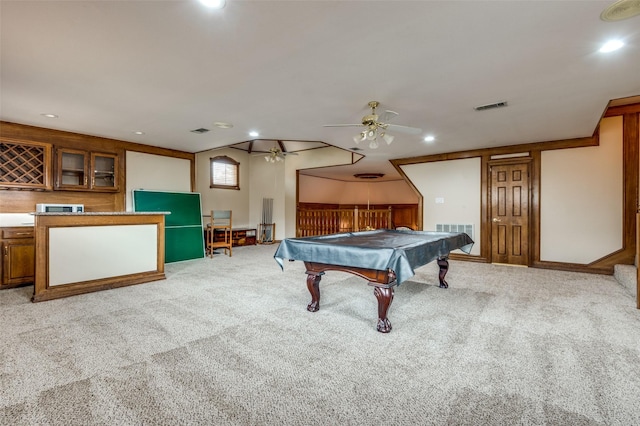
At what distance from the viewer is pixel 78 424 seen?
1495 millimetres

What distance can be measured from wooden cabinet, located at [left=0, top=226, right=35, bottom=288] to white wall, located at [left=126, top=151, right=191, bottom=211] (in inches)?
66.9

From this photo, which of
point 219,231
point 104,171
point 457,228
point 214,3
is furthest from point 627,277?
point 104,171

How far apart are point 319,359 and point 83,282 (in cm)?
348

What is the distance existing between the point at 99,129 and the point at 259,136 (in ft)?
8.45

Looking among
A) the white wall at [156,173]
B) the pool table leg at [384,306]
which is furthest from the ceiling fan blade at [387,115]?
the white wall at [156,173]

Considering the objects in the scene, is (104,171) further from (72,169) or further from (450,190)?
(450,190)

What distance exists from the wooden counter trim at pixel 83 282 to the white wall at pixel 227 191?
3631mm

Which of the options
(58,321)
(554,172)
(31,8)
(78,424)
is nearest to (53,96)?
(31,8)

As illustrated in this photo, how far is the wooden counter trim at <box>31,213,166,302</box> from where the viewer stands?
140 inches

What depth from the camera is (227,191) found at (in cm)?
884

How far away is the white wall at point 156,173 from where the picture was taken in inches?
234

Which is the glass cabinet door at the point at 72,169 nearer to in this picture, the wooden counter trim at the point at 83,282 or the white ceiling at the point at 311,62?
the white ceiling at the point at 311,62

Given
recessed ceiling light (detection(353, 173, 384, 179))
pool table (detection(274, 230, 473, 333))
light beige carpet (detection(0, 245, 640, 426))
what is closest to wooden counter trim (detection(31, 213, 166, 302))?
light beige carpet (detection(0, 245, 640, 426))

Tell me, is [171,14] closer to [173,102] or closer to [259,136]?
[173,102]
